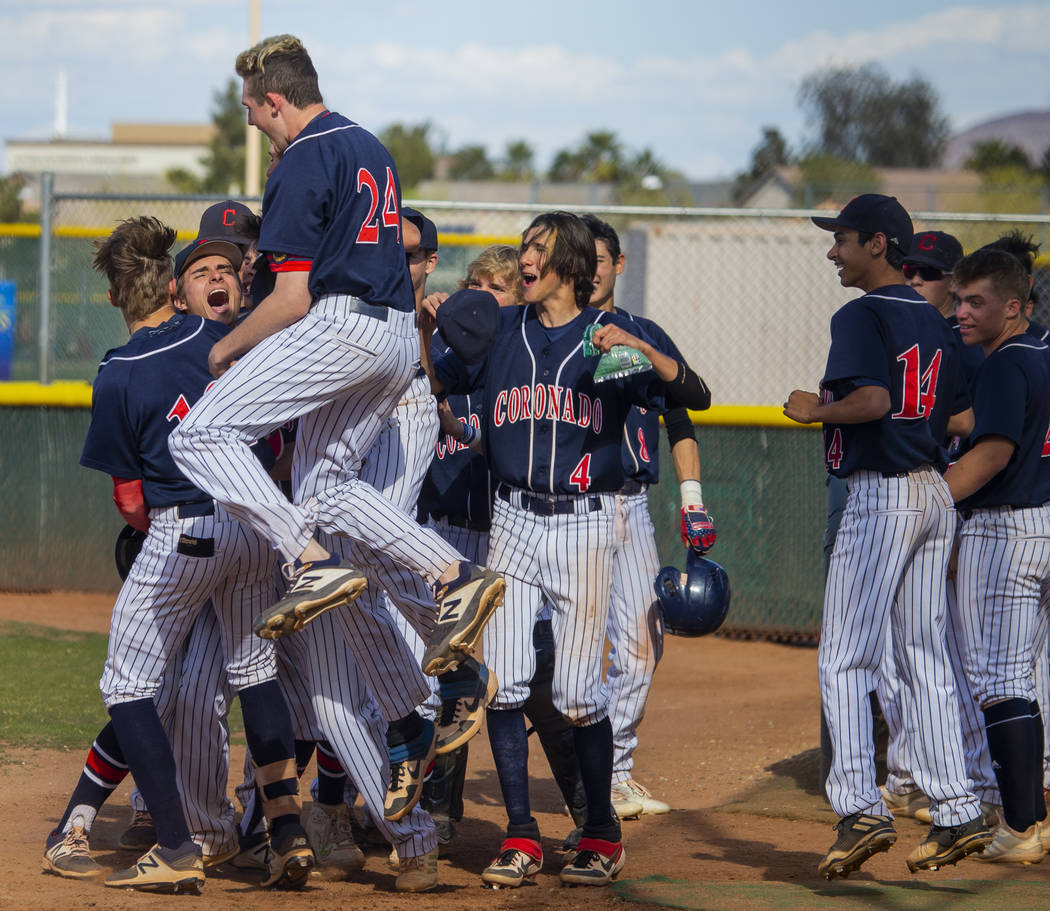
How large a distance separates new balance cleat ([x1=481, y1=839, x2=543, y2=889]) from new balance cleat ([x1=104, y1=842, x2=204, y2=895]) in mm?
897

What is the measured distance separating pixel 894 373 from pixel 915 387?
0.27ft

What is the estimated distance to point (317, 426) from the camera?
3.91m

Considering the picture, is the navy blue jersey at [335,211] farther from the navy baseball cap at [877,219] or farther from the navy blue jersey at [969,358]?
the navy blue jersey at [969,358]

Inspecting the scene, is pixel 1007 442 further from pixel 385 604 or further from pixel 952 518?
pixel 385 604

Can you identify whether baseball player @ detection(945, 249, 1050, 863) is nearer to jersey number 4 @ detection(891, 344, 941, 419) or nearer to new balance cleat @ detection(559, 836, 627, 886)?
jersey number 4 @ detection(891, 344, 941, 419)

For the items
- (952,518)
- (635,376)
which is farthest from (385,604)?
(952,518)

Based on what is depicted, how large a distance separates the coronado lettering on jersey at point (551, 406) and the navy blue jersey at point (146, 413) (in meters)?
0.97

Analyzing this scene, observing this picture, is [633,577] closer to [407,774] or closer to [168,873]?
[407,774]

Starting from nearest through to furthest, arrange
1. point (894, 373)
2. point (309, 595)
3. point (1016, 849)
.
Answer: point (309, 595) → point (894, 373) → point (1016, 849)

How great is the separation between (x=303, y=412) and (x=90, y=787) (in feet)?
4.93

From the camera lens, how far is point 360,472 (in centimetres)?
427

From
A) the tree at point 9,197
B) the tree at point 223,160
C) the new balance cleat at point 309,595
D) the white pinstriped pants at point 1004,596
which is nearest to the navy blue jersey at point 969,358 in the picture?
the white pinstriped pants at point 1004,596

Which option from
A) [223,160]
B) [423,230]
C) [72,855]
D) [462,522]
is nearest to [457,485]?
[462,522]

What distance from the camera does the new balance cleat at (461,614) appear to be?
11.7ft
